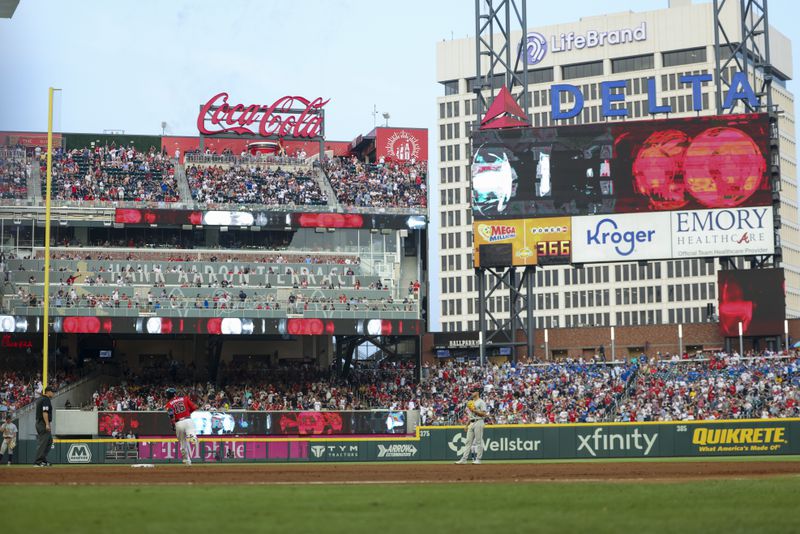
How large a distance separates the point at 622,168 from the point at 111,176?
25.3 meters

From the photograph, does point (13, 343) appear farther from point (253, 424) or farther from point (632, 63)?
point (632, 63)

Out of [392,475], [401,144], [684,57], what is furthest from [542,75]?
[392,475]

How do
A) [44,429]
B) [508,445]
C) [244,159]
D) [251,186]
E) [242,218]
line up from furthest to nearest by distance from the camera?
1. [244,159]
2. [251,186]
3. [242,218]
4. [508,445]
5. [44,429]

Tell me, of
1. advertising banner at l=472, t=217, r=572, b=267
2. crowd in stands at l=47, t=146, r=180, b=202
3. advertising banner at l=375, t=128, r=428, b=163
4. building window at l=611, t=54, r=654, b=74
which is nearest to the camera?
advertising banner at l=472, t=217, r=572, b=267

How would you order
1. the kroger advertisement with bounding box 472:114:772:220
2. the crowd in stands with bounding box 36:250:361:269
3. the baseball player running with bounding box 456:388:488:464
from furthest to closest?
the crowd in stands with bounding box 36:250:361:269 → the kroger advertisement with bounding box 472:114:772:220 → the baseball player running with bounding box 456:388:488:464

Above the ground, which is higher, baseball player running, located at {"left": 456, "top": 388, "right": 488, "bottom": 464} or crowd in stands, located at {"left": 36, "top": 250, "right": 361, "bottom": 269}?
crowd in stands, located at {"left": 36, "top": 250, "right": 361, "bottom": 269}

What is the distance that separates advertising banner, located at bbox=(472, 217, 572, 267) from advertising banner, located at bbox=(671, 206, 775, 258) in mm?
4711

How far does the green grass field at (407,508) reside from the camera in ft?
43.0

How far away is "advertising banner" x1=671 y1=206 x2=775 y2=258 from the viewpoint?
51281mm

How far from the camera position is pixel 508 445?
132 ft

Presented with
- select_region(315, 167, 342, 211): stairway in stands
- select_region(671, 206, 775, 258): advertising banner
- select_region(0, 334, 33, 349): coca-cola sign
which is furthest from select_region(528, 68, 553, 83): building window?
select_region(0, 334, 33, 349): coca-cola sign

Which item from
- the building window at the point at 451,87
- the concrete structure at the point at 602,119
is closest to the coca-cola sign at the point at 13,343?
the concrete structure at the point at 602,119

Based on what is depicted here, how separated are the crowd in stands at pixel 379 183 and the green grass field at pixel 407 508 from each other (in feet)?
142

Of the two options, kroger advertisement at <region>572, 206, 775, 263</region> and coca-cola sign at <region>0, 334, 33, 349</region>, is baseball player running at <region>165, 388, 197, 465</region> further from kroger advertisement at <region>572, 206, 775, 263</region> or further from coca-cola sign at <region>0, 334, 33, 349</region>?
coca-cola sign at <region>0, 334, 33, 349</region>
